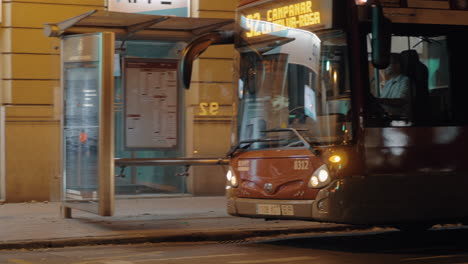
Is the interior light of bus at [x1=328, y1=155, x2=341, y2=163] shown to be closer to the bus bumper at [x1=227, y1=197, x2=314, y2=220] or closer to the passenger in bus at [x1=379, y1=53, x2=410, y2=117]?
the bus bumper at [x1=227, y1=197, x2=314, y2=220]

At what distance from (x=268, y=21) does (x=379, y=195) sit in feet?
8.10

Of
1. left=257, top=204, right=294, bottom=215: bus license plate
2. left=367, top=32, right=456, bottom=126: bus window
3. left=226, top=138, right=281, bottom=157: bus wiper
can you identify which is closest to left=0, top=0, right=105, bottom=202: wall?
left=226, top=138, right=281, bottom=157: bus wiper

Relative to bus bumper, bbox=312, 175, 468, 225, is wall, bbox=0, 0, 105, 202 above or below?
above

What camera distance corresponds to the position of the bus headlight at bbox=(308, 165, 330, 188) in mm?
10070

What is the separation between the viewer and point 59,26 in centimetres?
1304

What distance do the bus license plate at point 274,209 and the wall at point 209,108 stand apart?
6.69 m

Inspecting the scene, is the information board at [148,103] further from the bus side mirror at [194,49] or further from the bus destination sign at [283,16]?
the bus destination sign at [283,16]

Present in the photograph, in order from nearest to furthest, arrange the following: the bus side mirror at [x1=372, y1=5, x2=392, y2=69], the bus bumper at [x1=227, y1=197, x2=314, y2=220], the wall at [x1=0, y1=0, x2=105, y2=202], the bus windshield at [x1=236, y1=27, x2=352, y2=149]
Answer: the bus side mirror at [x1=372, y1=5, x2=392, y2=69] < the bus windshield at [x1=236, y1=27, x2=352, y2=149] < the bus bumper at [x1=227, y1=197, x2=314, y2=220] < the wall at [x1=0, y1=0, x2=105, y2=202]

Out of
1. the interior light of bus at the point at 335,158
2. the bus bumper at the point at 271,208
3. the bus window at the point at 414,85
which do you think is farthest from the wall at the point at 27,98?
the bus window at the point at 414,85

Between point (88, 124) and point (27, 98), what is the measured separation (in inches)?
143

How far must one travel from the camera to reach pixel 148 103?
652 inches

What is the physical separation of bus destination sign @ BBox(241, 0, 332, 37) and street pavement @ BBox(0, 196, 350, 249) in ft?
8.97

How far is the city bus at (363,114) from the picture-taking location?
10016 mm

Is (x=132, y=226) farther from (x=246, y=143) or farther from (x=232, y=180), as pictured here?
(x=246, y=143)
